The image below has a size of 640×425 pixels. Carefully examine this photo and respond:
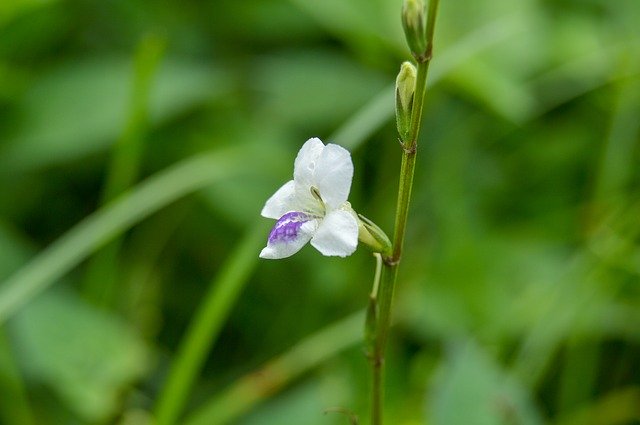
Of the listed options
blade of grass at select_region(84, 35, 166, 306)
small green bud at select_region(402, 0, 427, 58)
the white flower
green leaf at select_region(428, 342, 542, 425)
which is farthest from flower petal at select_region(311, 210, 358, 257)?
blade of grass at select_region(84, 35, 166, 306)

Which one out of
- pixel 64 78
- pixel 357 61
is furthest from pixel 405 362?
pixel 64 78

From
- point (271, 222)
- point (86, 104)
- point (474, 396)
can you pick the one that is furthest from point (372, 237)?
point (86, 104)

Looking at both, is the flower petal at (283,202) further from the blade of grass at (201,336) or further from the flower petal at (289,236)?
the blade of grass at (201,336)

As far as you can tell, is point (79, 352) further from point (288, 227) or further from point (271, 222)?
point (288, 227)

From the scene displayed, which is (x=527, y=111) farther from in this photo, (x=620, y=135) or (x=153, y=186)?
(x=153, y=186)

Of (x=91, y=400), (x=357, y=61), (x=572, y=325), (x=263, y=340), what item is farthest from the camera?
(x=357, y=61)

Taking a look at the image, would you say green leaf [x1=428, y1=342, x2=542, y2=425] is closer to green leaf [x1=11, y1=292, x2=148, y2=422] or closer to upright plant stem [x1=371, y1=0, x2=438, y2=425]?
upright plant stem [x1=371, y1=0, x2=438, y2=425]

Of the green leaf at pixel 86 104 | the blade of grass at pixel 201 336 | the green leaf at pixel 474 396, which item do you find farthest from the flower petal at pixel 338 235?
the green leaf at pixel 86 104
